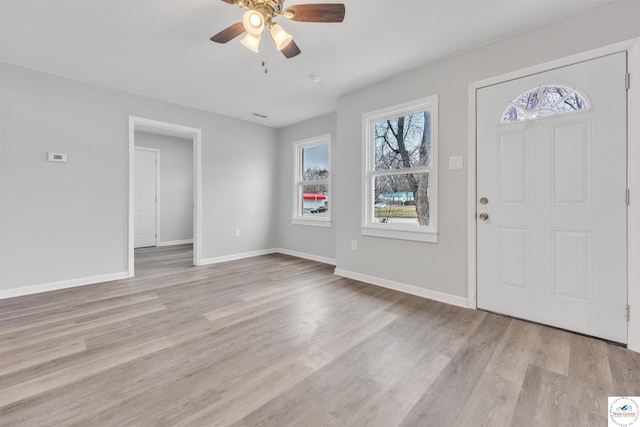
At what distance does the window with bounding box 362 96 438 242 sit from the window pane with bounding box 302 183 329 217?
4.34ft

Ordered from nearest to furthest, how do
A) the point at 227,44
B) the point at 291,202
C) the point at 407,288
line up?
the point at 227,44 → the point at 407,288 → the point at 291,202

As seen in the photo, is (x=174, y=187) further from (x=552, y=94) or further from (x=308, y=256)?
(x=552, y=94)

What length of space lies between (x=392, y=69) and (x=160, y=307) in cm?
354

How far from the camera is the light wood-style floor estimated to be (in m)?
1.36

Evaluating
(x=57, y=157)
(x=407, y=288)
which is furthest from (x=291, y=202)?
(x=57, y=157)

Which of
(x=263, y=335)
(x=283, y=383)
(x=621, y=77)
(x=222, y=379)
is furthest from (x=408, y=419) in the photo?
(x=621, y=77)

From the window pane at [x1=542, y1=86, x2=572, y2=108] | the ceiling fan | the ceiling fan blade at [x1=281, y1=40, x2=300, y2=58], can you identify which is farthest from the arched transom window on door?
the ceiling fan blade at [x1=281, y1=40, x2=300, y2=58]

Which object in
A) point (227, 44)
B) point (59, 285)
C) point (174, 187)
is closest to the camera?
point (227, 44)

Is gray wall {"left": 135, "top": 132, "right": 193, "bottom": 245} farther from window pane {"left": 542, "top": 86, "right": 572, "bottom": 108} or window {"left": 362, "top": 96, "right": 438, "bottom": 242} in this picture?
window pane {"left": 542, "top": 86, "right": 572, "bottom": 108}

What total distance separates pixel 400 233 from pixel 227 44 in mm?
2672

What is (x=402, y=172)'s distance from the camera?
3281 millimetres

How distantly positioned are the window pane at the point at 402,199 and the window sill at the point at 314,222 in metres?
1.24

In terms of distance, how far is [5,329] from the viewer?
7.30 feet

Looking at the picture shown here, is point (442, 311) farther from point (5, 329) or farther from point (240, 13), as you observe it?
point (5, 329)
